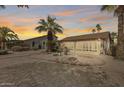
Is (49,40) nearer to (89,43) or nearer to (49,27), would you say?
(49,27)

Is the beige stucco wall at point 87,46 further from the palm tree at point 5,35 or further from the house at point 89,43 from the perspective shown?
the palm tree at point 5,35

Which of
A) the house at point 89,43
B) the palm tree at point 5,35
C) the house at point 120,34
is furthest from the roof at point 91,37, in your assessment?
the palm tree at point 5,35

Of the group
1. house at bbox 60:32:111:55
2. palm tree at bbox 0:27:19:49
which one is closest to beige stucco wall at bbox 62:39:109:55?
house at bbox 60:32:111:55
